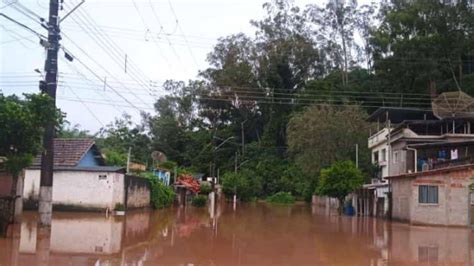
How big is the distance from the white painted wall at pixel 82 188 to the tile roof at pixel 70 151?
118 centimetres

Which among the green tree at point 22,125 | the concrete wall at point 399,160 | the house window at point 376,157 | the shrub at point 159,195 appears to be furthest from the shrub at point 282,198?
the green tree at point 22,125

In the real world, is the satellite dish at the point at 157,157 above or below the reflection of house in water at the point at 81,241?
above

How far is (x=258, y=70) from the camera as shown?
71062mm

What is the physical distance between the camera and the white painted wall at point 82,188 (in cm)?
2962

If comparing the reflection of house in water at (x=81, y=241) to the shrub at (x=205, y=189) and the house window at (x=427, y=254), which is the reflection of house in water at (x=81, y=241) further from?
the shrub at (x=205, y=189)

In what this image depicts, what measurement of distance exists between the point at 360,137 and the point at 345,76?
17.7 meters

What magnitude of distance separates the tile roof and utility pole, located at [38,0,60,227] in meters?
12.0

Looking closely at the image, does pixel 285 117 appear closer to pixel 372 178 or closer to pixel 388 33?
pixel 388 33

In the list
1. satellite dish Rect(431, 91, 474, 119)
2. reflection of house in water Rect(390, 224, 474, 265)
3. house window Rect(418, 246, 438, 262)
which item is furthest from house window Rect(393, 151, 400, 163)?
house window Rect(418, 246, 438, 262)

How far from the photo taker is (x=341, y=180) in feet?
124

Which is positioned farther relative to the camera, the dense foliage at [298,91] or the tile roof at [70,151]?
the dense foliage at [298,91]

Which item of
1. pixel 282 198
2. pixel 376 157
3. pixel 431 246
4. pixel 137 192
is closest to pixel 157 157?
pixel 137 192

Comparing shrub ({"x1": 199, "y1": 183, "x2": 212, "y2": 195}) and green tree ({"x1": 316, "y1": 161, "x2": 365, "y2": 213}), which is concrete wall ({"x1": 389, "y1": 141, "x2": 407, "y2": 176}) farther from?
shrub ({"x1": 199, "y1": 183, "x2": 212, "y2": 195})

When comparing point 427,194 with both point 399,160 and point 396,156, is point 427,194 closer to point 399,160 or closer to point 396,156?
point 399,160
